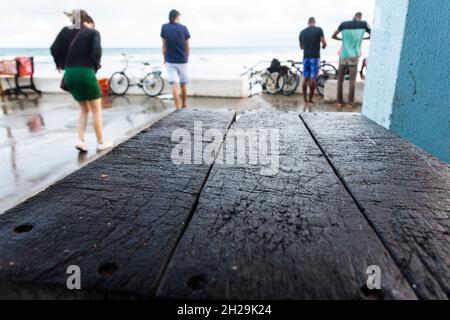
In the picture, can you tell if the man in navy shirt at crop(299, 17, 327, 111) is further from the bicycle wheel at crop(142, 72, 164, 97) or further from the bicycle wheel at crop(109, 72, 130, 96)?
the bicycle wheel at crop(109, 72, 130, 96)

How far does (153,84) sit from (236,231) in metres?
9.87

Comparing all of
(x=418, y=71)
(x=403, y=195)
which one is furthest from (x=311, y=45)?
(x=403, y=195)

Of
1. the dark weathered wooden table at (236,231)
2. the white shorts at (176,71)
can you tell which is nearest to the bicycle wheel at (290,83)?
the white shorts at (176,71)

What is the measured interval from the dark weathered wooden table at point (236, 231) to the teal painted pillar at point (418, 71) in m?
1.47

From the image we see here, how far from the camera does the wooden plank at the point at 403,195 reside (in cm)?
65

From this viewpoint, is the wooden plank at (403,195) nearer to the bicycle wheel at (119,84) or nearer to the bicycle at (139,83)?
the bicycle at (139,83)

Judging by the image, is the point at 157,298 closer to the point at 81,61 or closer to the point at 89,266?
the point at 89,266

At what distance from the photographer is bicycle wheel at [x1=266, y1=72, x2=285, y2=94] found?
1013 centimetres

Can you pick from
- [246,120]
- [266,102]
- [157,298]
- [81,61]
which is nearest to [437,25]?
[246,120]

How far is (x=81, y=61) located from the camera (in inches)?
153

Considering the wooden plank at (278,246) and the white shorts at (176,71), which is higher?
the white shorts at (176,71)

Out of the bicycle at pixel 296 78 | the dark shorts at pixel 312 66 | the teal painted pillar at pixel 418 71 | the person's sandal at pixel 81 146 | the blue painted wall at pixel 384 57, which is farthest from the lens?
the bicycle at pixel 296 78

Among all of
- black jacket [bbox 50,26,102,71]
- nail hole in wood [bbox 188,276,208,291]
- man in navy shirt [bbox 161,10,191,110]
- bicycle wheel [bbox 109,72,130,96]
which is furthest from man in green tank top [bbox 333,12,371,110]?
nail hole in wood [bbox 188,276,208,291]

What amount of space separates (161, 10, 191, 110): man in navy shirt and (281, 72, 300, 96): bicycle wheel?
433 cm
